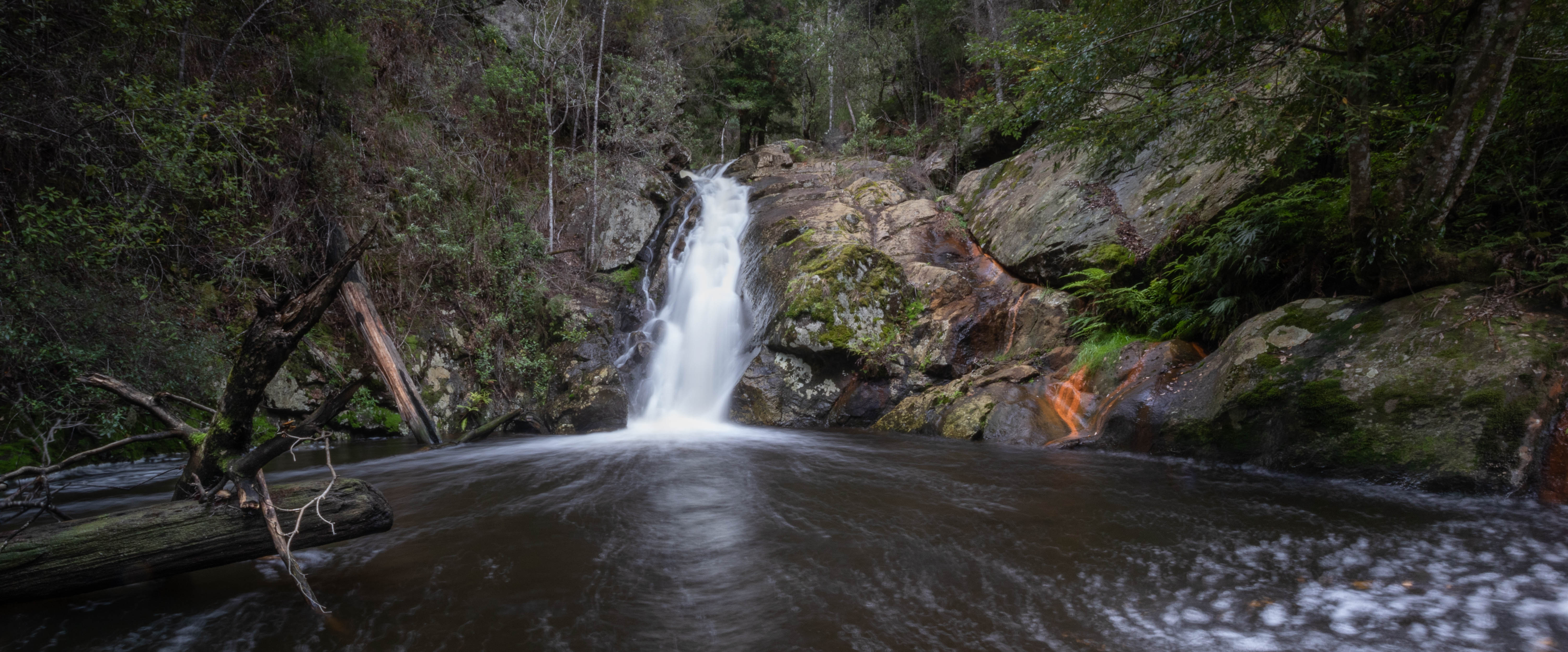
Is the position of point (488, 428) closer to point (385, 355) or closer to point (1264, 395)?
point (385, 355)

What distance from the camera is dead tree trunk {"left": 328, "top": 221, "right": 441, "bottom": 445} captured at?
25.1 ft

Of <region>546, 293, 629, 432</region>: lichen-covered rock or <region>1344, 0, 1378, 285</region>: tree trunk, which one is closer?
<region>1344, 0, 1378, 285</region>: tree trunk

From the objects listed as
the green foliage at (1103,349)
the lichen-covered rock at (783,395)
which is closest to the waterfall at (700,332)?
the lichen-covered rock at (783,395)

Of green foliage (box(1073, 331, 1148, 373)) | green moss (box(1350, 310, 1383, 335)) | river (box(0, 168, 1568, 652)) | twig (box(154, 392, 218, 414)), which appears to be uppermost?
green moss (box(1350, 310, 1383, 335))

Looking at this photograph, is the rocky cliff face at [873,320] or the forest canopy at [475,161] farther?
the rocky cliff face at [873,320]

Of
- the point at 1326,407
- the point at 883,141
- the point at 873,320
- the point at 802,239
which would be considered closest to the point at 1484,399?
the point at 1326,407

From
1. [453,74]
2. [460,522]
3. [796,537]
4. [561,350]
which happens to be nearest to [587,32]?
[453,74]

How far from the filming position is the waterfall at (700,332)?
32.9 feet

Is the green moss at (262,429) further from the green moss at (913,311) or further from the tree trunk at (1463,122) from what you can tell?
the tree trunk at (1463,122)

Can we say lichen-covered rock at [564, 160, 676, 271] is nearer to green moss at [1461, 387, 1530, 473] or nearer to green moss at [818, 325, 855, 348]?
green moss at [818, 325, 855, 348]

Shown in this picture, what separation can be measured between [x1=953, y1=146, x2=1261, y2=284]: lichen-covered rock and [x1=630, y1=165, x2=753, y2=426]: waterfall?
5.16 metres

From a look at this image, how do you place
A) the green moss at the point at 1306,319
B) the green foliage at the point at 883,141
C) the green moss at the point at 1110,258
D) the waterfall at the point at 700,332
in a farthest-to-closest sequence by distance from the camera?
the green foliage at the point at 883,141 < the waterfall at the point at 700,332 < the green moss at the point at 1110,258 < the green moss at the point at 1306,319

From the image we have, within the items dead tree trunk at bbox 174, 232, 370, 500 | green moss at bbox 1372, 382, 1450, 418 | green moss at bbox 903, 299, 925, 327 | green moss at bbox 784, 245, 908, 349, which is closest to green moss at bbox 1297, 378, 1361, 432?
green moss at bbox 1372, 382, 1450, 418

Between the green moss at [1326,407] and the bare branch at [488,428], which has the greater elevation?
the green moss at [1326,407]
